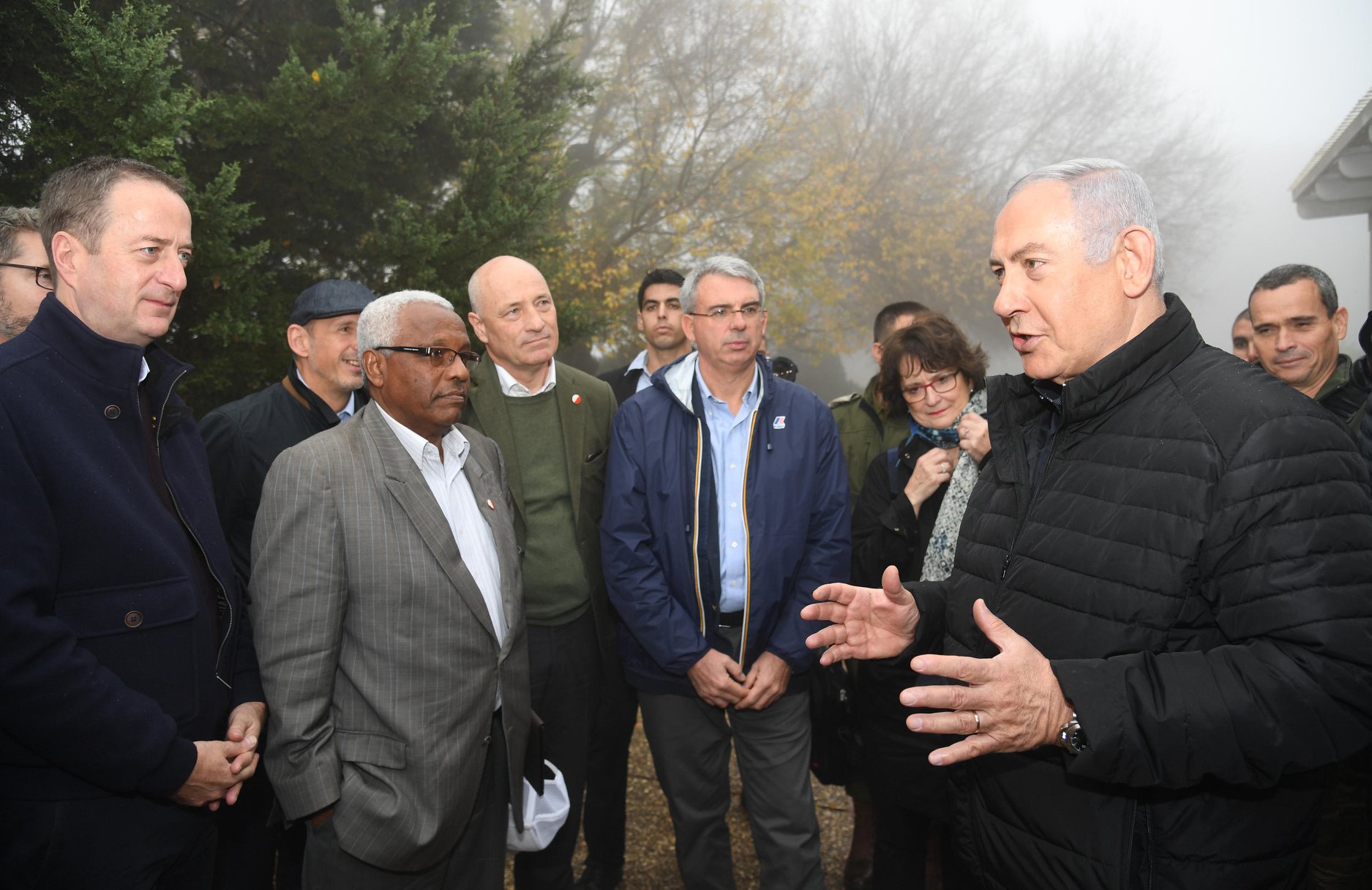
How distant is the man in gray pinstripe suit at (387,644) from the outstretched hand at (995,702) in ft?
5.19

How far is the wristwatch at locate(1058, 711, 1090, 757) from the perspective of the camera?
1.51 metres

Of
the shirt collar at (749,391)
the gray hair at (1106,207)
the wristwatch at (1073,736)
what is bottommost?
the wristwatch at (1073,736)

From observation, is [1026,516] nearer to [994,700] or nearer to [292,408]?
[994,700]

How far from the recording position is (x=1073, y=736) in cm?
151

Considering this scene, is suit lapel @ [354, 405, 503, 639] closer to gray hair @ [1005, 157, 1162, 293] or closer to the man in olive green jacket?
gray hair @ [1005, 157, 1162, 293]

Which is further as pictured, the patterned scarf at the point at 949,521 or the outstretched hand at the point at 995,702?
the patterned scarf at the point at 949,521

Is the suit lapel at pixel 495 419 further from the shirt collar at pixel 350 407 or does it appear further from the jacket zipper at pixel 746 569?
the jacket zipper at pixel 746 569

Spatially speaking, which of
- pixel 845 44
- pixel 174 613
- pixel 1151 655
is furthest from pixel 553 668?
pixel 845 44

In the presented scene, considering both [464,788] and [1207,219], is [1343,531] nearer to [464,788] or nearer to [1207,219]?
[464,788]

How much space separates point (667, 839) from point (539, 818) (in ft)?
6.20

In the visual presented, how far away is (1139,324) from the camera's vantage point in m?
1.84

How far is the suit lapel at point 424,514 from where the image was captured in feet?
8.09

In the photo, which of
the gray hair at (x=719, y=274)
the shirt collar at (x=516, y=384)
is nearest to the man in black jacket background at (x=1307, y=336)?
the gray hair at (x=719, y=274)

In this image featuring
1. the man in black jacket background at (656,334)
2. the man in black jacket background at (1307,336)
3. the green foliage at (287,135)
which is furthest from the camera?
the man in black jacket background at (656,334)
